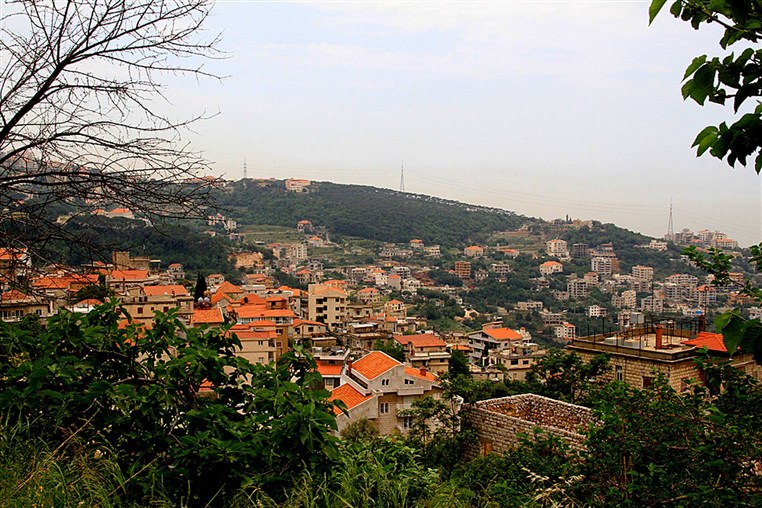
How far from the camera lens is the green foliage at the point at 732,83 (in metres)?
1.71

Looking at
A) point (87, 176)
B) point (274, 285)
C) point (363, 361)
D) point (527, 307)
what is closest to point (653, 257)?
point (527, 307)

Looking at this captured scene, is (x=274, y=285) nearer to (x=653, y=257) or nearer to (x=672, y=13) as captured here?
(x=653, y=257)

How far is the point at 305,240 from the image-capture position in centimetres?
8750

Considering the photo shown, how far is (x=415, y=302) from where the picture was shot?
65.1 m

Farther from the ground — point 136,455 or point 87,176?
point 87,176

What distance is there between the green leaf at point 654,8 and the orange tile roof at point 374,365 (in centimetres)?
1474

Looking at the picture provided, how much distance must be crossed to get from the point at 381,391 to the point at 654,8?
14325mm

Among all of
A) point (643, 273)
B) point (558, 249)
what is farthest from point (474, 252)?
point (643, 273)

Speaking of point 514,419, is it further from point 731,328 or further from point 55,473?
point 731,328

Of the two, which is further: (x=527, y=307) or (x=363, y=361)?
(x=527, y=307)

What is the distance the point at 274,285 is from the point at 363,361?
131ft

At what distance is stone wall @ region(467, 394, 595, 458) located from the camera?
8.23 m

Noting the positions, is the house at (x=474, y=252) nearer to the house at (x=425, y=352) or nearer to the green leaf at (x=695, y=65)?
the house at (x=425, y=352)

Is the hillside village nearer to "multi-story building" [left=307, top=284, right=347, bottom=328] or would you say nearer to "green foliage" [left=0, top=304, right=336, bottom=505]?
"multi-story building" [left=307, top=284, right=347, bottom=328]
